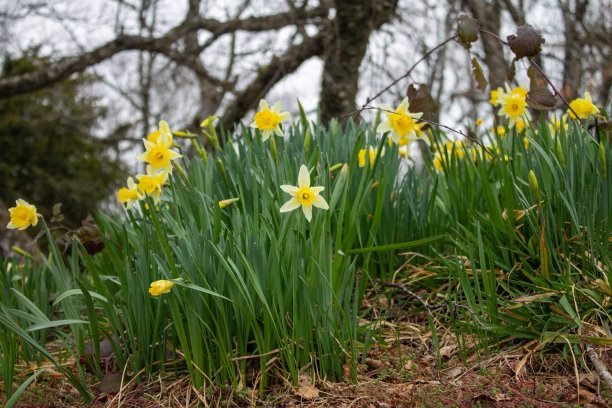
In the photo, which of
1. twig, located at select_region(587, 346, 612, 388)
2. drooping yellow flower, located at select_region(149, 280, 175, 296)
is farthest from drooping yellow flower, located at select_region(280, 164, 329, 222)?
twig, located at select_region(587, 346, 612, 388)

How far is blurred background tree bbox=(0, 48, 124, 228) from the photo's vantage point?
40.3 feet

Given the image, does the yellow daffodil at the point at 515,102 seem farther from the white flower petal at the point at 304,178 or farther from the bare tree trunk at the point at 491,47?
the bare tree trunk at the point at 491,47

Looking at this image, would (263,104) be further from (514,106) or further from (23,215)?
(514,106)

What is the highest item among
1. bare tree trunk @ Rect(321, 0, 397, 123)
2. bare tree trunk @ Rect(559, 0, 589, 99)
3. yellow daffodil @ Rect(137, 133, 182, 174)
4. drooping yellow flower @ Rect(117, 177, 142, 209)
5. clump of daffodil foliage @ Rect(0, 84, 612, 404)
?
bare tree trunk @ Rect(559, 0, 589, 99)

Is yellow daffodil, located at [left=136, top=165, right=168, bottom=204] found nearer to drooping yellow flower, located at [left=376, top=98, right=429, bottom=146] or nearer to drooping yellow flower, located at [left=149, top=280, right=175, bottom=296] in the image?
drooping yellow flower, located at [left=149, top=280, right=175, bottom=296]

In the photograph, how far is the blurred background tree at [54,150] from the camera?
1227 centimetres

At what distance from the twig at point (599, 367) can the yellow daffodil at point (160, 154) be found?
142cm

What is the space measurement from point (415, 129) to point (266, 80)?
13.6ft

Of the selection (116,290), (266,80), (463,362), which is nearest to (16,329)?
(116,290)

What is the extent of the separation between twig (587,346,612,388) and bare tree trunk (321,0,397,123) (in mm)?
3158

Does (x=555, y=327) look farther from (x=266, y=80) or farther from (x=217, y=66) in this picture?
(x=217, y=66)

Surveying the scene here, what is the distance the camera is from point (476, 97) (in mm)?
8945

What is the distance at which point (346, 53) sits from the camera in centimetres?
443

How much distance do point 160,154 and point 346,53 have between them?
3.00m
